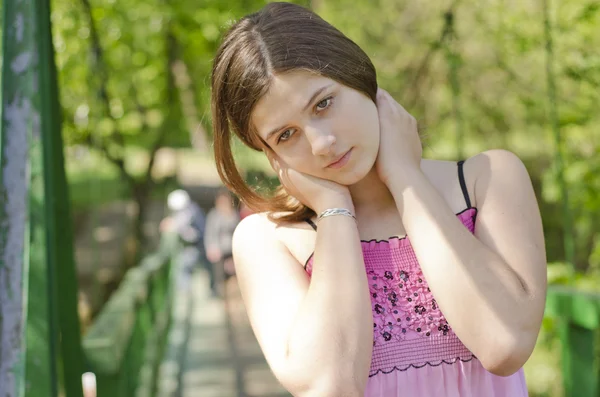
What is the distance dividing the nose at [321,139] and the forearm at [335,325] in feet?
0.55

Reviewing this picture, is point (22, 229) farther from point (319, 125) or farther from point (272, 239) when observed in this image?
point (319, 125)

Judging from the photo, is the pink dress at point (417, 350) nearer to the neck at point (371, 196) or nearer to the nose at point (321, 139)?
the neck at point (371, 196)

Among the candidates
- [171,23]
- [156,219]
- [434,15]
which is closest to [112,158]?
[171,23]

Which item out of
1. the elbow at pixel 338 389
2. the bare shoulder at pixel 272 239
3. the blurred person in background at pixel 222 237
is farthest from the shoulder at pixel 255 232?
the blurred person in background at pixel 222 237

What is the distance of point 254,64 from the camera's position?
1.53 m

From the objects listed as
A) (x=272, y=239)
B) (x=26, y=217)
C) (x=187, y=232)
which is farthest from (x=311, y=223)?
(x=187, y=232)

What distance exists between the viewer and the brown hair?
4.94ft

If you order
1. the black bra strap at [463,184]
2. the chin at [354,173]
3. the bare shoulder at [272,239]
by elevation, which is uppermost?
the chin at [354,173]

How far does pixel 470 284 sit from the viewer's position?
4.71 feet

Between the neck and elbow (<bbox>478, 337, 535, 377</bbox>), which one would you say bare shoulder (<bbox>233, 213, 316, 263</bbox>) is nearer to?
the neck

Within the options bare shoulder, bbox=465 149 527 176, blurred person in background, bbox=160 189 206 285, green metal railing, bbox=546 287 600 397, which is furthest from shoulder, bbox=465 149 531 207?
blurred person in background, bbox=160 189 206 285

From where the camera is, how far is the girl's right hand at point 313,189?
5.13ft

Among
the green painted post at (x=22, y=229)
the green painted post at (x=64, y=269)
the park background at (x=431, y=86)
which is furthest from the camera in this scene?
the park background at (x=431, y=86)

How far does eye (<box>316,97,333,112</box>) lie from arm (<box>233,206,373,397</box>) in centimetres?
20
